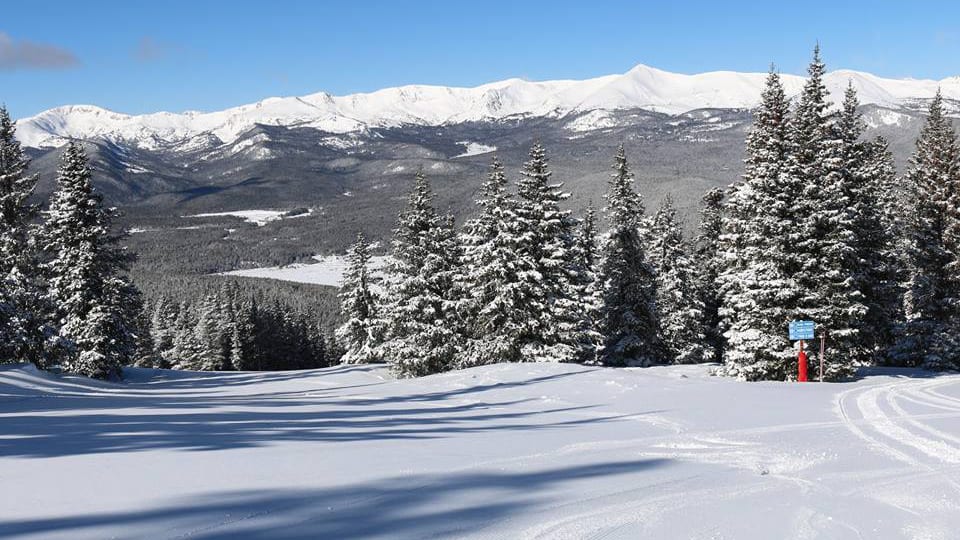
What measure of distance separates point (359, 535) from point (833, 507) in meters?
4.60

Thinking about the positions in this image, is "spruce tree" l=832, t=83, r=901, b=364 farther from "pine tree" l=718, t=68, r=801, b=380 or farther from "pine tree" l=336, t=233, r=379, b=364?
"pine tree" l=336, t=233, r=379, b=364

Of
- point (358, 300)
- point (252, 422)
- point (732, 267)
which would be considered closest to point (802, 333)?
point (732, 267)

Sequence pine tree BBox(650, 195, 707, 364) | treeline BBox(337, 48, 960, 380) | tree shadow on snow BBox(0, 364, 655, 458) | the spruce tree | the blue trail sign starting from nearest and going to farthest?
tree shadow on snow BBox(0, 364, 655, 458) → the blue trail sign → treeline BBox(337, 48, 960, 380) → the spruce tree → pine tree BBox(650, 195, 707, 364)

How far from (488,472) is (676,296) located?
3432 centimetres

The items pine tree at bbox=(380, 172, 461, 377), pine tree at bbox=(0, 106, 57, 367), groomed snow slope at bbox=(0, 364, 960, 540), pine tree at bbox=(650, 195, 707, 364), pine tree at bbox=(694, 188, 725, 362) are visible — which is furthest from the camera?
pine tree at bbox=(694, 188, 725, 362)

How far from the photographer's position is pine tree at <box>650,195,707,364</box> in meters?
40.0

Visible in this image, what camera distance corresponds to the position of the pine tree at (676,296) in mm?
40000

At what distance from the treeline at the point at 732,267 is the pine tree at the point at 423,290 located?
106 mm

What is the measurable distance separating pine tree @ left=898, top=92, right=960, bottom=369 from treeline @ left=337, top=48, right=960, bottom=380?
0.07m

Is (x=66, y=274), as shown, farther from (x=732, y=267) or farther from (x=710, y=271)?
(x=710, y=271)

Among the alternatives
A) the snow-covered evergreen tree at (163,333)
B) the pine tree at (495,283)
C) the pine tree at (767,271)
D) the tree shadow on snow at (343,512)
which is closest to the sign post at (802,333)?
the pine tree at (767,271)

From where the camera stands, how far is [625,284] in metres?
36.0

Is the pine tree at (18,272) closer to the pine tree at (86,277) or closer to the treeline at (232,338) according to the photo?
the pine tree at (86,277)

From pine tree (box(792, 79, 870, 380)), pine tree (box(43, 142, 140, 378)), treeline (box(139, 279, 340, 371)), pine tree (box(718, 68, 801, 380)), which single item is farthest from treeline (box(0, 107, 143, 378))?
treeline (box(139, 279, 340, 371))
